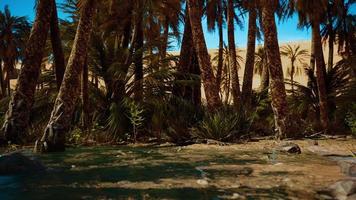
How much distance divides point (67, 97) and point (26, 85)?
2031mm

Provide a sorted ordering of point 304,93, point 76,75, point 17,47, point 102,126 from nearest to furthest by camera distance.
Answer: point 76,75 < point 102,126 < point 304,93 < point 17,47

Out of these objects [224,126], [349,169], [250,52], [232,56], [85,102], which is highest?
[232,56]

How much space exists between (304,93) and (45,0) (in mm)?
12222

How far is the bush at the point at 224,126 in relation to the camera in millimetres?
11608

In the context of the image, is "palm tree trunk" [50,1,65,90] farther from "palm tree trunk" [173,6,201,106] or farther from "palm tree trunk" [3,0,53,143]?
"palm tree trunk" [173,6,201,106]

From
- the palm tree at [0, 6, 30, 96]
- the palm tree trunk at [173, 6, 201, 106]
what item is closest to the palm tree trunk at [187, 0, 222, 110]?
the palm tree trunk at [173, 6, 201, 106]

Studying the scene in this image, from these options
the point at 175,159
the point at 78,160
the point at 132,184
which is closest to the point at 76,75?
the point at 78,160

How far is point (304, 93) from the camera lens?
63.7 feet

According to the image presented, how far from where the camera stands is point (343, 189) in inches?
197

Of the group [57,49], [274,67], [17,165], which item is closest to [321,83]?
[274,67]

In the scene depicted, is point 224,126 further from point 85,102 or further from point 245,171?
point 245,171

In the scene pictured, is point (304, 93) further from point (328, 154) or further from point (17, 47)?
point (17, 47)

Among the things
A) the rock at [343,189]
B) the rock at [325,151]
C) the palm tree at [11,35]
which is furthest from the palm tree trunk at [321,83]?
the palm tree at [11,35]

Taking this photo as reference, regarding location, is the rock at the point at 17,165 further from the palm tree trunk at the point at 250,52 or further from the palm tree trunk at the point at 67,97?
the palm tree trunk at the point at 250,52
